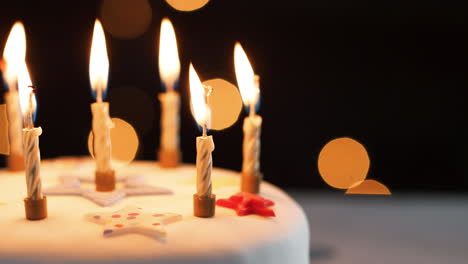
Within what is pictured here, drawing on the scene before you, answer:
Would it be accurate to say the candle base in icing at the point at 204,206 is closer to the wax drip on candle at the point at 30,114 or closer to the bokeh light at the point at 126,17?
the wax drip on candle at the point at 30,114

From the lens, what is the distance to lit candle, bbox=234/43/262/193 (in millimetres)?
2436

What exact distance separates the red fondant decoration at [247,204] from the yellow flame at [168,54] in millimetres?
867

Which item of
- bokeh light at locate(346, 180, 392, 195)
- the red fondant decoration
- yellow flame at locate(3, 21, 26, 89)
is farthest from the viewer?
bokeh light at locate(346, 180, 392, 195)

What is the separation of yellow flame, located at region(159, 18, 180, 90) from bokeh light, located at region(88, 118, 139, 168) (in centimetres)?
115

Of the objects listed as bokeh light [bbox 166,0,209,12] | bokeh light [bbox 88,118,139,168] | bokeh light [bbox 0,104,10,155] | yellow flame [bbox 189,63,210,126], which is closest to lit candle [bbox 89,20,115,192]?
yellow flame [bbox 189,63,210,126]

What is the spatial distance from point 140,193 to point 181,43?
1598 millimetres

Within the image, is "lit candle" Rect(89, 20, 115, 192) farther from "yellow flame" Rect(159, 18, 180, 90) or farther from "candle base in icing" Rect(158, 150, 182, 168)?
"candle base in icing" Rect(158, 150, 182, 168)

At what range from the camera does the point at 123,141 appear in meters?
4.04

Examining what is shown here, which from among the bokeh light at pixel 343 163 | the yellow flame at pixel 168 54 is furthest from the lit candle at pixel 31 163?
the bokeh light at pixel 343 163

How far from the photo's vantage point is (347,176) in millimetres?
4121

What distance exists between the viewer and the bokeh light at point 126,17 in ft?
12.2

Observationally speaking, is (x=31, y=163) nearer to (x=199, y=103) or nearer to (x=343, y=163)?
(x=199, y=103)

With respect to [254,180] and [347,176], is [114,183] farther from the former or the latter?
[347,176]

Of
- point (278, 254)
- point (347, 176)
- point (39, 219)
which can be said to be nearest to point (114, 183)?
point (39, 219)
